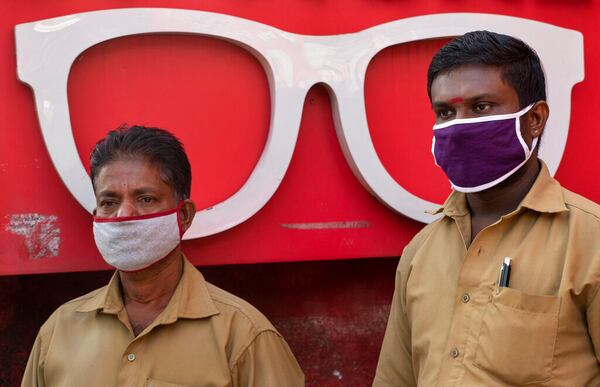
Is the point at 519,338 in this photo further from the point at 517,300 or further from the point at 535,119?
the point at 535,119

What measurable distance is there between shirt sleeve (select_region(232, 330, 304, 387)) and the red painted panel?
0.69m

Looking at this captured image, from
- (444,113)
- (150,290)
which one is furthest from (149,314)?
(444,113)

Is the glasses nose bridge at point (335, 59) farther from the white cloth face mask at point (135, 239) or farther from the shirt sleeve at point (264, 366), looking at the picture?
the shirt sleeve at point (264, 366)

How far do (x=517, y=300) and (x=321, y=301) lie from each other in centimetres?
146

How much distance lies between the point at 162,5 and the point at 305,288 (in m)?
1.25

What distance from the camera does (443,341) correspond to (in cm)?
178

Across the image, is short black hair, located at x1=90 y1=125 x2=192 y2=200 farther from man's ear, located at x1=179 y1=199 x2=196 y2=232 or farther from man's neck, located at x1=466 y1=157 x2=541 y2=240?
man's neck, located at x1=466 y1=157 x2=541 y2=240

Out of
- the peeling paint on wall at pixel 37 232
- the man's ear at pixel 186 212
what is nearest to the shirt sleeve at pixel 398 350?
the man's ear at pixel 186 212

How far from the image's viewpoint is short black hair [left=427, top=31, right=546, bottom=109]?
179 centimetres

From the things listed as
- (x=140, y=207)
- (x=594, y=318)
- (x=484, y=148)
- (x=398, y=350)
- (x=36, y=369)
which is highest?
(x=484, y=148)

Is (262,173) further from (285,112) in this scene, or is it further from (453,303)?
(453,303)

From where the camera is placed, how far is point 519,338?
1.67 m

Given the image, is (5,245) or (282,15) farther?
(282,15)

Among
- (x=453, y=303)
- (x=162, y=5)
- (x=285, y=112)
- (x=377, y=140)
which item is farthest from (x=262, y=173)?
(x=453, y=303)
